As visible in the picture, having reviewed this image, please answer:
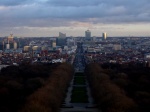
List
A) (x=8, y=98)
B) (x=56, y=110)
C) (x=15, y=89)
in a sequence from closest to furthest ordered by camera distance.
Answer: (x=56, y=110)
(x=8, y=98)
(x=15, y=89)

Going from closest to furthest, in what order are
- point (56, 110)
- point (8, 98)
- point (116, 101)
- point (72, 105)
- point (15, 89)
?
1. point (116, 101)
2. point (56, 110)
3. point (8, 98)
4. point (72, 105)
5. point (15, 89)

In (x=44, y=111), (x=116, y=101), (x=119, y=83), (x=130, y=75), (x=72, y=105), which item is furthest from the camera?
(x=130, y=75)

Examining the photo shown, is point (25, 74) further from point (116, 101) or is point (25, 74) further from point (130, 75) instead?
point (116, 101)

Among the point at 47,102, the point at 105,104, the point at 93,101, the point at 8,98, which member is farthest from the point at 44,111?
the point at 93,101

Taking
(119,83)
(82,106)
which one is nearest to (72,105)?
(82,106)

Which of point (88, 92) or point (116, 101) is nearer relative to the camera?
point (116, 101)

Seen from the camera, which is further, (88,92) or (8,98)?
(88,92)

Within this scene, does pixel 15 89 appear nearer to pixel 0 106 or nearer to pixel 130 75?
pixel 0 106
